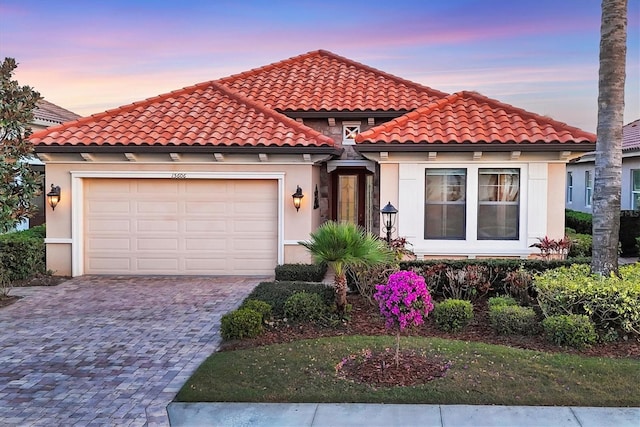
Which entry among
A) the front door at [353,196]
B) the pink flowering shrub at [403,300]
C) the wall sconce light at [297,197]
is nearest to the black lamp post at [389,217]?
the wall sconce light at [297,197]

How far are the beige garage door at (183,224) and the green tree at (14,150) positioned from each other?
81.5 inches

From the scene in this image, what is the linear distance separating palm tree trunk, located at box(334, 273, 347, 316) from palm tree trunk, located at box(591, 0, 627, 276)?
3865 mm

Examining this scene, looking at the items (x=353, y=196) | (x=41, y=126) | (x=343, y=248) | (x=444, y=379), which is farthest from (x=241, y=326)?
(x=41, y=126)

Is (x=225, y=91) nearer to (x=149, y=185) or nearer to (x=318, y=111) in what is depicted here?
(x=318, y=111)

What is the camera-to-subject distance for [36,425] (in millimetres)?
5254

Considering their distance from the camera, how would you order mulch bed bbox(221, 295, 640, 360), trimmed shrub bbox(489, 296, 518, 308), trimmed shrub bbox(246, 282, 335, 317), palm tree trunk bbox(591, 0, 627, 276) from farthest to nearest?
trimmed shrub bbox(246, 282, 335, 317) < trimmed shrub bbox(489, 296, 518, 308) < palm tree trunk bbox(591, 0, 627, 276) < mulch bed bbox(221, 295, 640, 360)

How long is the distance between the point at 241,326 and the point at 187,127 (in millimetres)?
7132

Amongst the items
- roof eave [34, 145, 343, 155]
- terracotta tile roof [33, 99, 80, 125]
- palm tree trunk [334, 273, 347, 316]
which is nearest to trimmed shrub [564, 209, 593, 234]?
roof eave [34, 145, 343, 155]

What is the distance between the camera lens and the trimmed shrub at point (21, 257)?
487 inches

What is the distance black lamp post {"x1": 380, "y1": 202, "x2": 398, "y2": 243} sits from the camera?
11690 mm

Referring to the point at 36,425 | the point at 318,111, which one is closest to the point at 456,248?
the point at 318,111

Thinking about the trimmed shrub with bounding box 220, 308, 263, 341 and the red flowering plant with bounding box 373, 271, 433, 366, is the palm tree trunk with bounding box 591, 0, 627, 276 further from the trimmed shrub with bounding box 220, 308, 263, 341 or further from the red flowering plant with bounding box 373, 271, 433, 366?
the trimmed shrub with bounding box 220, 308, 263, 341

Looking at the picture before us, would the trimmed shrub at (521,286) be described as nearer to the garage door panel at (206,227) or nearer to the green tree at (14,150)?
the garage door panel at (206,227)

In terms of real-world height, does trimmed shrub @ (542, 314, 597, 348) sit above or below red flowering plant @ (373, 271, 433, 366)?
below
